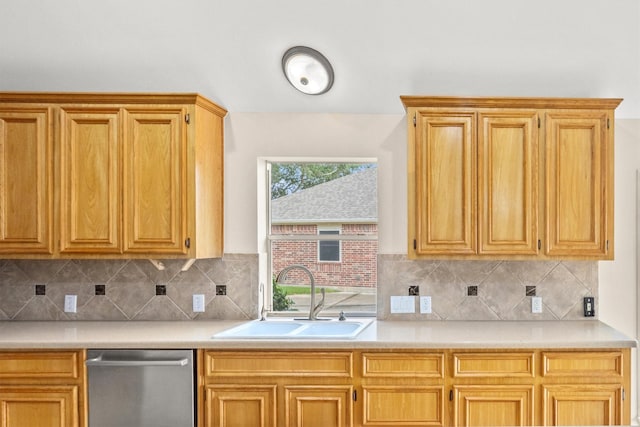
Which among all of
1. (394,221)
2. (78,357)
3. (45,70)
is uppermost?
(45,70)

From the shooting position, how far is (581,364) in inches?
110

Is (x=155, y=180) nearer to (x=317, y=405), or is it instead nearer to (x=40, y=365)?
(x=40, y=365)

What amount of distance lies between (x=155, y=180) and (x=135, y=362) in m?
1.01


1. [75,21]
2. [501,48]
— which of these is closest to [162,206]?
[75,21]

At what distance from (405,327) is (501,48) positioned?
1.74 meters

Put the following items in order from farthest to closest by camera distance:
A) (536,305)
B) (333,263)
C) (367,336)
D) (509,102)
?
(333,263)
(536,305)
(509,102)
(367,336)

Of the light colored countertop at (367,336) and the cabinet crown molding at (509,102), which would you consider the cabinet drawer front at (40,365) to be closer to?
the light colored countertop at (367,336)

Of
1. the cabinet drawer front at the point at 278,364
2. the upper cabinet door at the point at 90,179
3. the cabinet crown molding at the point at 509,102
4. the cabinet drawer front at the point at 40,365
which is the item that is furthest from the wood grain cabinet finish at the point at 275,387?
the cabinet crown molding at the point at 509,102

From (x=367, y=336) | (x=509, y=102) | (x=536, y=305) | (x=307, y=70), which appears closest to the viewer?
(x=367, y=336)

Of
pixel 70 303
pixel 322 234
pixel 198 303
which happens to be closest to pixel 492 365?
pixel 322 234

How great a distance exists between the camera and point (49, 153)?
10.1 ft

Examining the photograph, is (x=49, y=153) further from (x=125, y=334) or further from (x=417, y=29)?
(x=417, y=29)

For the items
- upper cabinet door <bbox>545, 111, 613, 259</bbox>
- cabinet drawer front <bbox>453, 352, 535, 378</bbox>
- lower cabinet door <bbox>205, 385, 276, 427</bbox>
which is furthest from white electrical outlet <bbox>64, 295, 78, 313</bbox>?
upper cabinet door <bbox>545, 111, 613, 259</bbox>

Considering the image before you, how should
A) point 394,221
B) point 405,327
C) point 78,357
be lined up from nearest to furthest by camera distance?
1. point 78,357
2. point 405,327
3. point 394,221
